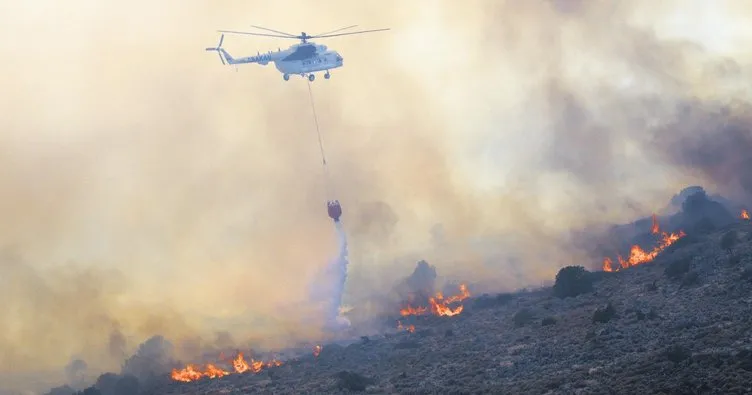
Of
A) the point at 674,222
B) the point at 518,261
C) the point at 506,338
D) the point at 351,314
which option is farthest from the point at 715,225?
the point at 351,314

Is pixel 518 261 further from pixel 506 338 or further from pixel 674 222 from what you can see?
pixel 506 338

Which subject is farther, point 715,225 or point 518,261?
point 518,261

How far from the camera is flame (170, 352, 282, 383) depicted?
289 feet

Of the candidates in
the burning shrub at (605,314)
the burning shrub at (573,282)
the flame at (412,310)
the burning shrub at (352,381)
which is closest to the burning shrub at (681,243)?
the burning shrub at (573,282)

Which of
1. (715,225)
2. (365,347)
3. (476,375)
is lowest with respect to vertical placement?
(476,375)

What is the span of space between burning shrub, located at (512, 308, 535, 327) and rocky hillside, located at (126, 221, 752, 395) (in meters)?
0.20

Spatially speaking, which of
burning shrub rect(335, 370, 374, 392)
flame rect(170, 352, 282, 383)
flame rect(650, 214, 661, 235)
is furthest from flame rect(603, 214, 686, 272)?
flame rect(170, 352, 282, 383)

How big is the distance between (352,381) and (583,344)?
66.0ft

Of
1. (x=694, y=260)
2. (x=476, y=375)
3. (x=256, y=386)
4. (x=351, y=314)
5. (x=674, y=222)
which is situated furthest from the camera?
(x=674, y=222)

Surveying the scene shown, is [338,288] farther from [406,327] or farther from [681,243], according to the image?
[681,243]

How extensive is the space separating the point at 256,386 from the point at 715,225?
58997 millimetres

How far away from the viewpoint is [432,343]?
86062mm

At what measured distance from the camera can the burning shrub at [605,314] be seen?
77713 millimetres

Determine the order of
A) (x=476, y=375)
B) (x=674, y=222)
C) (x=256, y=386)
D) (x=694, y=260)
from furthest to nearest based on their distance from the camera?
(x=674, y=222)
(x=694, y=260)
(x=256, y=386)
(x=476, y=375)
